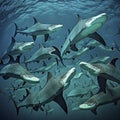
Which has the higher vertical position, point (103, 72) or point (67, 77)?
point (67, 77)

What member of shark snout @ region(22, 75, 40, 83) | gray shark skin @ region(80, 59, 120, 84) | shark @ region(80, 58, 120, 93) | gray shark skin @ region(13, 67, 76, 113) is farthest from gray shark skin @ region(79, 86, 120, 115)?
shark snout @ region(22, 75, 40, 83)

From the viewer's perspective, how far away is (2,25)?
78.9ft

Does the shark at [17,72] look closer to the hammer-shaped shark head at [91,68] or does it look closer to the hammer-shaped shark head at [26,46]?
the hammer-shaped shark head at [26,46]

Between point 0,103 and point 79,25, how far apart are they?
1436 inches

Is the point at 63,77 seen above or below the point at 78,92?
above

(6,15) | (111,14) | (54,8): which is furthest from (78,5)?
(6,15)

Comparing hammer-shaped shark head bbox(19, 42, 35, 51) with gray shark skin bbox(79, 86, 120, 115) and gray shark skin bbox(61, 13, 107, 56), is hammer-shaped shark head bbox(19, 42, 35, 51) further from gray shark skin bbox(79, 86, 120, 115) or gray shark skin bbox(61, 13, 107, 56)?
gray shark skin bbox(79, 86, 120, 115)

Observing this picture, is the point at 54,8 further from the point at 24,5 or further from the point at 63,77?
the point at 63,77

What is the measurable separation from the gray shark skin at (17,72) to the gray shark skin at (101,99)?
74.4 inches

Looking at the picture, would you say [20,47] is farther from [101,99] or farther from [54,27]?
[101,99]

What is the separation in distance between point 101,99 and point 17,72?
2838 mm

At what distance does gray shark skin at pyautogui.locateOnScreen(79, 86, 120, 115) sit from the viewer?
276 inches

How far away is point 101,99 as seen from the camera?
7.25m

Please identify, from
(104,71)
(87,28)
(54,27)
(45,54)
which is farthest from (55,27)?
(104,71)
